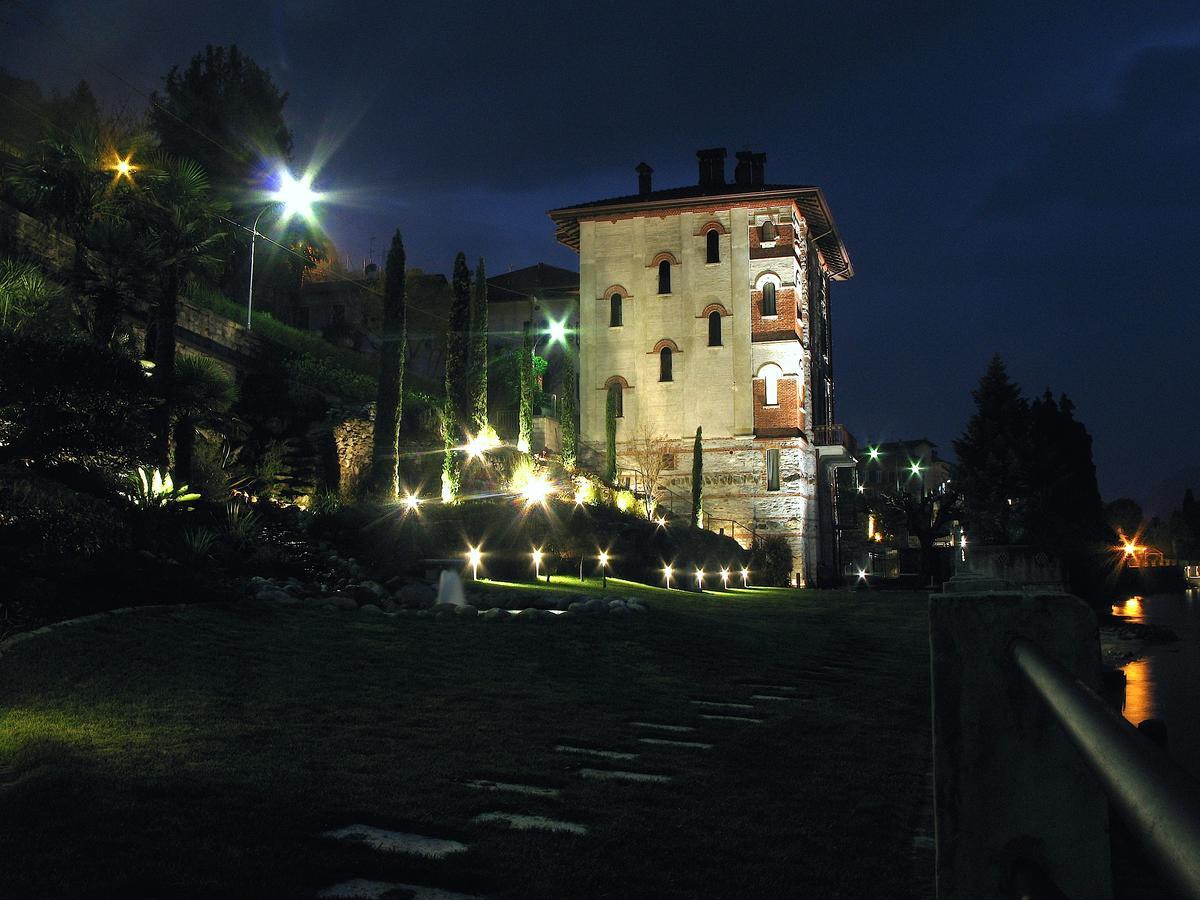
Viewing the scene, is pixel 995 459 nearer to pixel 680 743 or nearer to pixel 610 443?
pixel 610 443

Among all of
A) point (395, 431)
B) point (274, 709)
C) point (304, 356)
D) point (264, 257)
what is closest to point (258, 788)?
point (274, 709)

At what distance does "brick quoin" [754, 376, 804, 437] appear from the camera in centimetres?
4903

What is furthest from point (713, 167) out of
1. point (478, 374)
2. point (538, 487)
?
point (538, 487)

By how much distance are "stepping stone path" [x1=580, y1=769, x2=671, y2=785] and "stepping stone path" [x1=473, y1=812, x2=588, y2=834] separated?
103 cm

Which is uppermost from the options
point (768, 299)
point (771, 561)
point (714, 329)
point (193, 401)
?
point (768, 299)

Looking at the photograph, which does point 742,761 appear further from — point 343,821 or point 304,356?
point 304,356

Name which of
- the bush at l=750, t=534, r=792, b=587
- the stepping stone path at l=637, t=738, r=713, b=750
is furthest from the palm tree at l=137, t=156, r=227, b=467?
the bush at l=750, t=534, r=792, b=587

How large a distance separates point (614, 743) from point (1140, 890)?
354 cm

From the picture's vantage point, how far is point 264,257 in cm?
5641

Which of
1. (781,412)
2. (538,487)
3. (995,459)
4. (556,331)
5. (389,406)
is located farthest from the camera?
(556,331)

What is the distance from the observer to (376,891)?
4293mm

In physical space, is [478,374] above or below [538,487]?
above

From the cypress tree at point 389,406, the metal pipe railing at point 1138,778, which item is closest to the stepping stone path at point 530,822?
the metal pipe railing at point 1138,778

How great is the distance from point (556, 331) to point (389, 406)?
33.7 m
